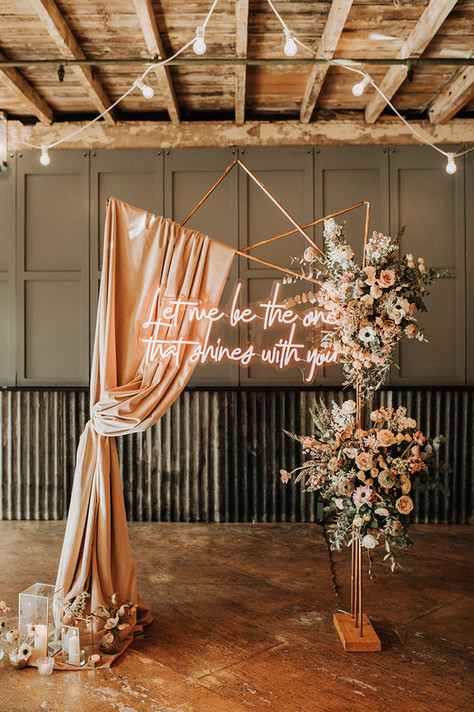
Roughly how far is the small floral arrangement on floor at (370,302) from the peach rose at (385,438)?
29 cm

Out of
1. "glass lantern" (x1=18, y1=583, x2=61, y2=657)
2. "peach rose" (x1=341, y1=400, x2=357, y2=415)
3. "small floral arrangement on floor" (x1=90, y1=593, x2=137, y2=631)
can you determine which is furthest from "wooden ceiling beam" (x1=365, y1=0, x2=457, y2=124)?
"glass lantern" (x1=18, y1=583, x2=61, y2=657)

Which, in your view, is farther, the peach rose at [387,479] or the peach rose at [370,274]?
the peach rose at [370,274]

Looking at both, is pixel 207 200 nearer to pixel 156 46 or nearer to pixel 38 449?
pixel 156 46

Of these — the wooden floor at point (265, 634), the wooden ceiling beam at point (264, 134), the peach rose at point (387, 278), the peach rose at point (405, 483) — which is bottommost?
the wooden floor at point (265, 634)

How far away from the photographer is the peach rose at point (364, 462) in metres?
3.00

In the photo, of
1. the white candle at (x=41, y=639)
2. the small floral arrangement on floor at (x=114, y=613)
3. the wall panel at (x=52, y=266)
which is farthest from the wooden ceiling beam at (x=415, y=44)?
the white candle at (x=41, y=639)

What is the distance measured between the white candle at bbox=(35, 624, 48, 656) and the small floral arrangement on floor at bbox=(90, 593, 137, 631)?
268 mm

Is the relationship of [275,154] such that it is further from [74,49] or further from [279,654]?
[279,654]

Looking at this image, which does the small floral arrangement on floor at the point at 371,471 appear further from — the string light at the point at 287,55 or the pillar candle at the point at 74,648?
the string light at the point at 287,55

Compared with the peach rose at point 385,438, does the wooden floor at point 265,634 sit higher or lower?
lower

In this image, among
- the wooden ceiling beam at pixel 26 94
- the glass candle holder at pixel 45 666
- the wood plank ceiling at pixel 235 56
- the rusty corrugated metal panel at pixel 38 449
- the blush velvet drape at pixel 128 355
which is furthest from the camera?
the rusty corrugated metal panel at pixel 38 449

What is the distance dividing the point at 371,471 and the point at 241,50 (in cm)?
344

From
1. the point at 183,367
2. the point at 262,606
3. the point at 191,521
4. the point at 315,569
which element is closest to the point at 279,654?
the point at 262,606

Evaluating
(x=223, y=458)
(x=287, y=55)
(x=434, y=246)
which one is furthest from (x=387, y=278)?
(x=223, y=458)
